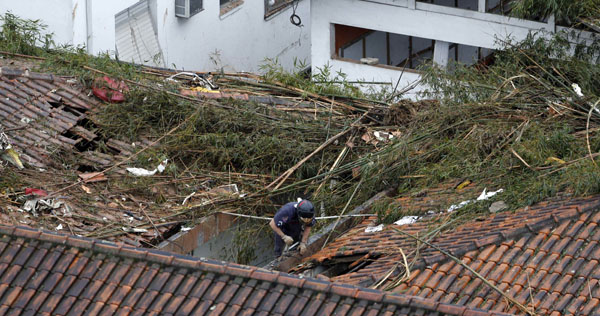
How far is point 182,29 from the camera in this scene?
85.7ft

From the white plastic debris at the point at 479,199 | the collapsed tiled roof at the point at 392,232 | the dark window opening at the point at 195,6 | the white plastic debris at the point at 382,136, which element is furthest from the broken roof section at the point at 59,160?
the dark window opening at the point at 195,6

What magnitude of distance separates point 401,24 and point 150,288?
524 inches

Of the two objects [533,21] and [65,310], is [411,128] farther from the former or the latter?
[65,310]

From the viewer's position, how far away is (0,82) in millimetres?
16938

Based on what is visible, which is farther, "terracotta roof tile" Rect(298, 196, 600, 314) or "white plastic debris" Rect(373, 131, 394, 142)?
"white plastic debris" Rect(373, 131, 394, 142)

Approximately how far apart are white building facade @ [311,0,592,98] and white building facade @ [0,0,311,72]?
113 centimetres

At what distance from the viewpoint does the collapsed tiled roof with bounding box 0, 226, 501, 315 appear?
9.85 m

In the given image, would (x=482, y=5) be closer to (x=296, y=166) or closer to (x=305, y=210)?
(x=296, y=166)

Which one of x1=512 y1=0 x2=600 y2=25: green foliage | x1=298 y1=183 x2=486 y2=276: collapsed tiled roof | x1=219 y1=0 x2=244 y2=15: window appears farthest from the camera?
x1=219 y1=0 x2=244 y2=15: window

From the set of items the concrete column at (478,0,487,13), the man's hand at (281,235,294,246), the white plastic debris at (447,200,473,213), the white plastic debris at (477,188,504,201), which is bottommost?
the man's hand at (281,235,294,246)

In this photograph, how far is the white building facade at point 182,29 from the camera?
899 inches

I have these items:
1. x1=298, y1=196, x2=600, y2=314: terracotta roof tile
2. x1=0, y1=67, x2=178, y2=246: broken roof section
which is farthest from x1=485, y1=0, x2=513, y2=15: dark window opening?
x1=298, y1=196, x2=600, y2=314: terracotta roof tile

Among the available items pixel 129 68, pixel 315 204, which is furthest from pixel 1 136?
pixel 315 204

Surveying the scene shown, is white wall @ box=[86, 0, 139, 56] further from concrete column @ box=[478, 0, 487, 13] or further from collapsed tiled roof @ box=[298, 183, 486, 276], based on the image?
collapsed tiled roof @ box=[298, 183, 486, 276]
